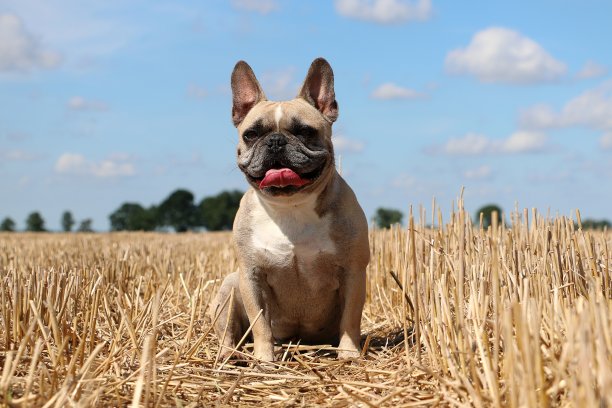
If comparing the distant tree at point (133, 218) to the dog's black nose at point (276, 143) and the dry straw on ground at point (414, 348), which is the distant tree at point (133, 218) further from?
the dog's black nose at point (276, 143)

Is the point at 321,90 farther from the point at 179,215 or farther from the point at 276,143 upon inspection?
the point at 179,215

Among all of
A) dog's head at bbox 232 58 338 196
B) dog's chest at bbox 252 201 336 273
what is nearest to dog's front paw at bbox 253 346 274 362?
dog's chest at bbox 252 201 336 273

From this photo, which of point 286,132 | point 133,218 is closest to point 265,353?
point 286,132

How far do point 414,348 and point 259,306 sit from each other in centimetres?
114

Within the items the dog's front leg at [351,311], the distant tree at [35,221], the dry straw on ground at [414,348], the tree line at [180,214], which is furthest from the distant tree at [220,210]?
the dog's front leg at [351,311]

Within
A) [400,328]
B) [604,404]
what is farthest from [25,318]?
[604,404]

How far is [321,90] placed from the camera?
17.6 feet

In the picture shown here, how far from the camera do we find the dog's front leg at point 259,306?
4.86 m

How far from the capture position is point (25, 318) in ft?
15.6

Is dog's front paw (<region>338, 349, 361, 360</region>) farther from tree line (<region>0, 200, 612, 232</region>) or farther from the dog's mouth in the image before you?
tree line (<region>0, 200, 612, 232</region>)

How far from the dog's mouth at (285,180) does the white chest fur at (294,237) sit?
161mm

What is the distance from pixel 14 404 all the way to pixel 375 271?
5002mm

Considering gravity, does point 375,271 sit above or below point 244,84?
below

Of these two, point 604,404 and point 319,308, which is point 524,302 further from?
point 319,308
